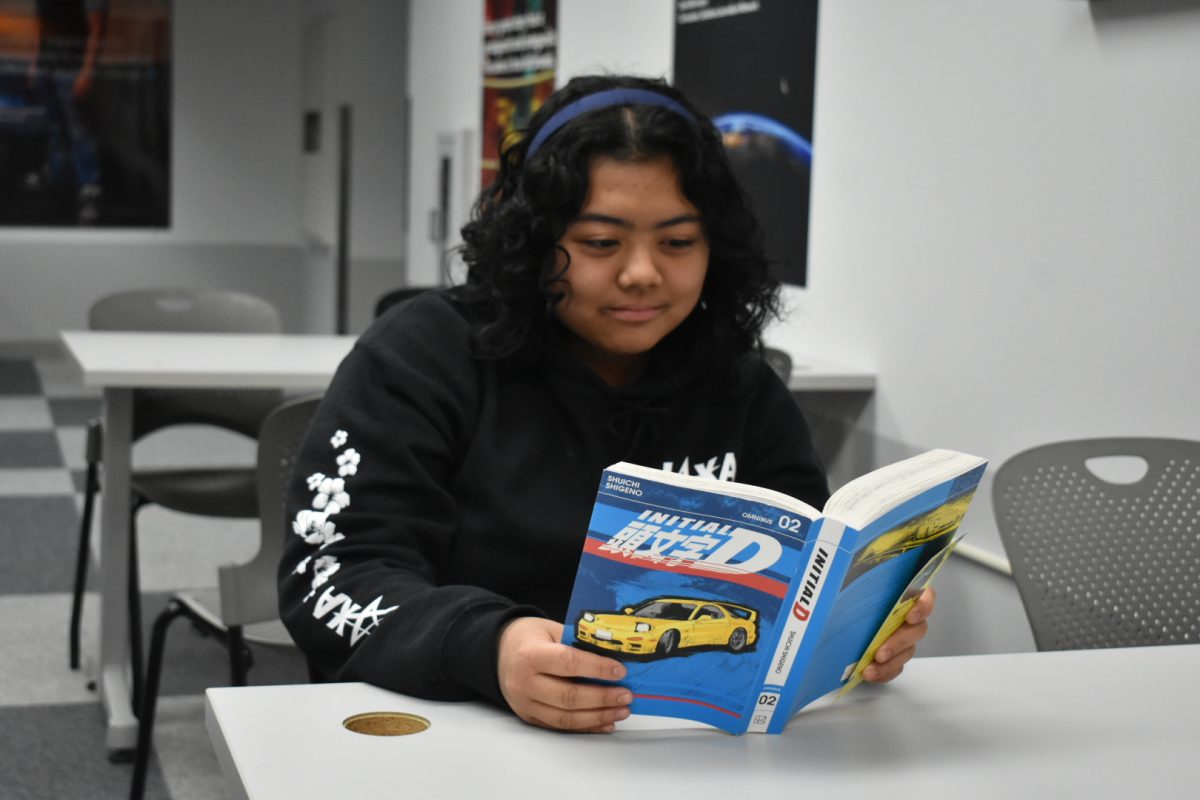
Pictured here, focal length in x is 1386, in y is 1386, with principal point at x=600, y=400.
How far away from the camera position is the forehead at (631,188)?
54.3 inches

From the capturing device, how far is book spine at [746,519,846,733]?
1017mm

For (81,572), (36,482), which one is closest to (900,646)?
(81,572)

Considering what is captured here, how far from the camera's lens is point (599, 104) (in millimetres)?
1433

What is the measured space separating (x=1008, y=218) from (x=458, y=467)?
56.1 inches

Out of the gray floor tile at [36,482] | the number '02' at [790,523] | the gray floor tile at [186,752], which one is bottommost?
the gray floor tile at [186,752]

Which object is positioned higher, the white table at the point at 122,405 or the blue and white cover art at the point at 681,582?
the blue and white cover art at the point at 681,582

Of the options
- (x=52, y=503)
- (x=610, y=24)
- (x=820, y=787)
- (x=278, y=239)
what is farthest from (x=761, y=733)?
(x=278, y=239)

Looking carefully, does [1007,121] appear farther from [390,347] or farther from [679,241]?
[390,347]

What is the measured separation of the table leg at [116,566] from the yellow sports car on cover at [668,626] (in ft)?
6.71

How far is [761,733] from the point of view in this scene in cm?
111

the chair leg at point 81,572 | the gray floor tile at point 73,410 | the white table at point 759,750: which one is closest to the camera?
the white table at point 759,750

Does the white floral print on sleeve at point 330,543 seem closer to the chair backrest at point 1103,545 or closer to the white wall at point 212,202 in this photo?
the chair backrest at point 1103,545

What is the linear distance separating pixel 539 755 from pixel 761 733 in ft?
0.63

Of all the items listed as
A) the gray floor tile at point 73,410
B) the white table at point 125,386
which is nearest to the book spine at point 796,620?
the white table at point 125,386
